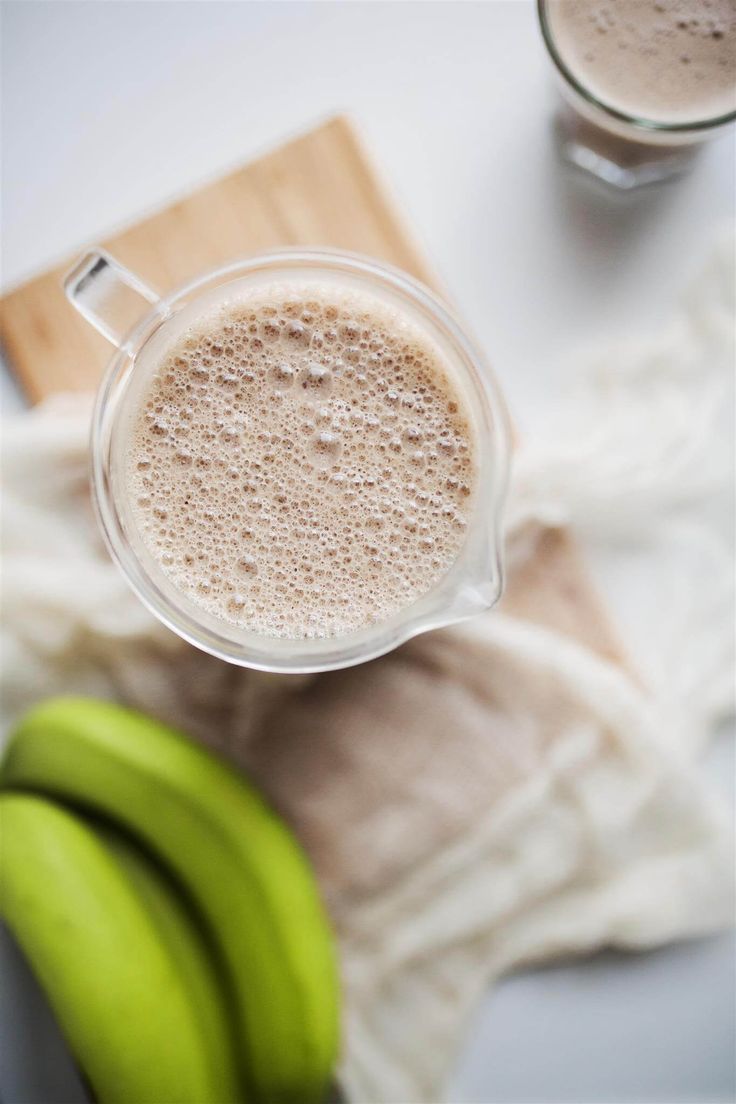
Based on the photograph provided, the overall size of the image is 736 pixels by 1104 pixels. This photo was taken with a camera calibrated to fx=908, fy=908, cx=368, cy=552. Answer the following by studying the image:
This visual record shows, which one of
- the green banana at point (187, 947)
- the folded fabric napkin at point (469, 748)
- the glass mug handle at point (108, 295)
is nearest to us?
the glass mug handle at point (108, 295)

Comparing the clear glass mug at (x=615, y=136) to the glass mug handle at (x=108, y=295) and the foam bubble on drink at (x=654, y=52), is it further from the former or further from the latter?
the glass mug handle at (x=108, y=295)

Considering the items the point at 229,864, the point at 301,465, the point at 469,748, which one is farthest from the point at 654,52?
the point at 229,864

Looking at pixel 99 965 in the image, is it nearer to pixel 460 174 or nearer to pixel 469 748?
pixel 469 748

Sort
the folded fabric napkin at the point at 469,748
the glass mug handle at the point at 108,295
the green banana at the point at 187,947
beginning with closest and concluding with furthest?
the glass mug handle at the point at 108,295, the green banana at the point at 187,947, the folded fabric napkin at the point at 469,748

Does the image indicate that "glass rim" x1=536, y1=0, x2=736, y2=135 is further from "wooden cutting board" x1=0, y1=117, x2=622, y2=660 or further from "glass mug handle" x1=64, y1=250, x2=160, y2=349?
"glass mug handle" x1=64, y1=250, x2=160, y2=349

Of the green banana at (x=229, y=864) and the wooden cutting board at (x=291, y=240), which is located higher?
the wooden cutting board at (x=291, y=240)

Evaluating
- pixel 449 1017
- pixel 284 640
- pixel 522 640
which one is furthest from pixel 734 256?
pixel 449 1017

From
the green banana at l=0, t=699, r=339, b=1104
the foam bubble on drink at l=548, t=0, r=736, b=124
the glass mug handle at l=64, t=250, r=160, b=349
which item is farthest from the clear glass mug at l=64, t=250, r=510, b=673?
the foam bubble on drink at l=548, t=0, r=736, b=124

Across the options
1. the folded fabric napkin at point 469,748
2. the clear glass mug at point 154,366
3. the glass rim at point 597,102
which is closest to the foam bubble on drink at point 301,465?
Result: the clear glass mug at point 154,366
